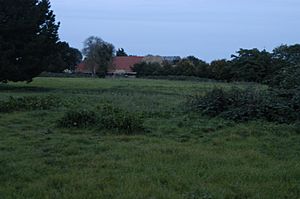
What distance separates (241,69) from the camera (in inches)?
1956

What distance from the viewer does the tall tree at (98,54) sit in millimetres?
106312

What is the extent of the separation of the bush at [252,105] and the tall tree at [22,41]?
68.5 ft

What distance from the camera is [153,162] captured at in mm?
8656

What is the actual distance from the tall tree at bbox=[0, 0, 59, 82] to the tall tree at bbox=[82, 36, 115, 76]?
66369 millimetres

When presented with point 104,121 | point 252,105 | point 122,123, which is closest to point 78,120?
point 104,121

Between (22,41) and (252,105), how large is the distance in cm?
2571

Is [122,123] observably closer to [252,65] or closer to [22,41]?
[22,41]

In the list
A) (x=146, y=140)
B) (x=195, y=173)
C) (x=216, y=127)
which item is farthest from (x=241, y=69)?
(x=195, y=173)

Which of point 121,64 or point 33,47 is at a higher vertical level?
point 33,47

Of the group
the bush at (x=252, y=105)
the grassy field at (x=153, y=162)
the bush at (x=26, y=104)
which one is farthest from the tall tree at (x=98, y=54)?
the grassy field at (x=153, y=162)

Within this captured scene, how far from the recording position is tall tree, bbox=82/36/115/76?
349 feet

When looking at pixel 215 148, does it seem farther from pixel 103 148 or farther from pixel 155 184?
pixel 155 184

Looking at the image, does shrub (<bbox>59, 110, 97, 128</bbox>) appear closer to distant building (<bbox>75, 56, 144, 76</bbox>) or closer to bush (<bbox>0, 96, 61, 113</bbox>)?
bush (<bbox>0, 96, 61, 113</bbox>)

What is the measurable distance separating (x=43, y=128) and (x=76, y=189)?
7416mm
